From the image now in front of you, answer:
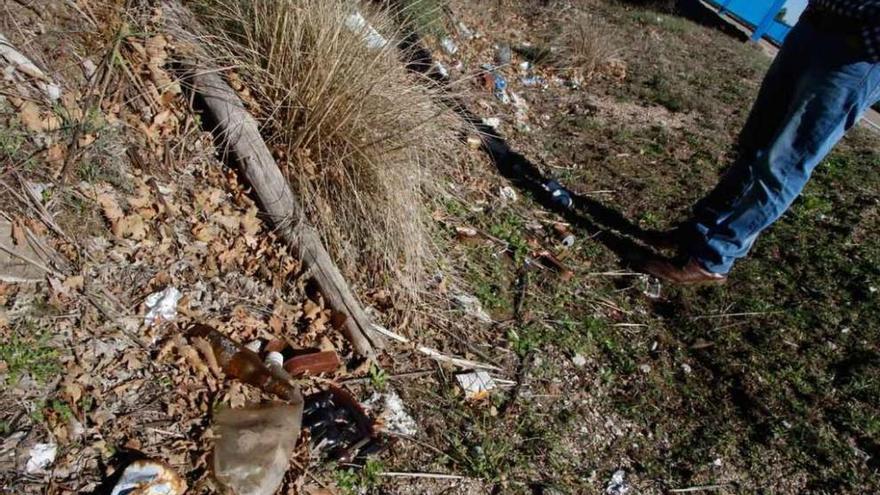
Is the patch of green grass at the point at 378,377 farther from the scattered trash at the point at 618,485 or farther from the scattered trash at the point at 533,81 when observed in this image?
the scattered trash at the point at 533,81

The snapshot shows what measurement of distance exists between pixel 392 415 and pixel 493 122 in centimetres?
254

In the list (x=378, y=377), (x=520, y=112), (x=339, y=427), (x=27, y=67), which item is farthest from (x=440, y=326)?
(x=520, y=112)

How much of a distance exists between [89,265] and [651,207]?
307cm

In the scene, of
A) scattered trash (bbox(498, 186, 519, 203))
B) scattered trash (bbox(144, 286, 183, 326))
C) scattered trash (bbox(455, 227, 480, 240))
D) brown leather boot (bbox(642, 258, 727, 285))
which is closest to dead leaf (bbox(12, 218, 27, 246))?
scattered trash (bbox(144, 286, 183, 326))

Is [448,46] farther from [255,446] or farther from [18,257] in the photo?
[255,446]

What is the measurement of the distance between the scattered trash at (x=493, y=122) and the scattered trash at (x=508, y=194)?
72 cm

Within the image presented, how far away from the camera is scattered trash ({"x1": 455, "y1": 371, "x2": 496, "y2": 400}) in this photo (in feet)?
8.13

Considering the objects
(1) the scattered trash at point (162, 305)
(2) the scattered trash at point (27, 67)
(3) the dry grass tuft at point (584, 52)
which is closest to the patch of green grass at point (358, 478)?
(1) the scattered trash at point (162, 305)

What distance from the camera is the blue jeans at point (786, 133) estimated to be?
264 cm

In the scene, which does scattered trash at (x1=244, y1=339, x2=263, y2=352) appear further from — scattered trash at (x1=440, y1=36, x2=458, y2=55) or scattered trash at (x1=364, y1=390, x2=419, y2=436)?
scattered trash at (x1=440, y1=36, x2=458, y2=55)

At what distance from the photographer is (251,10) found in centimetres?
285

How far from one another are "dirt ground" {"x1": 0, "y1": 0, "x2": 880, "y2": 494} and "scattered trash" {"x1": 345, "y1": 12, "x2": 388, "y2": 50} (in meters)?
0.81

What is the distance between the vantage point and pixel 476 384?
2508mm

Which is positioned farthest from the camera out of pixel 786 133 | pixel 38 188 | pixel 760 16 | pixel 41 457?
pixel 760 16
